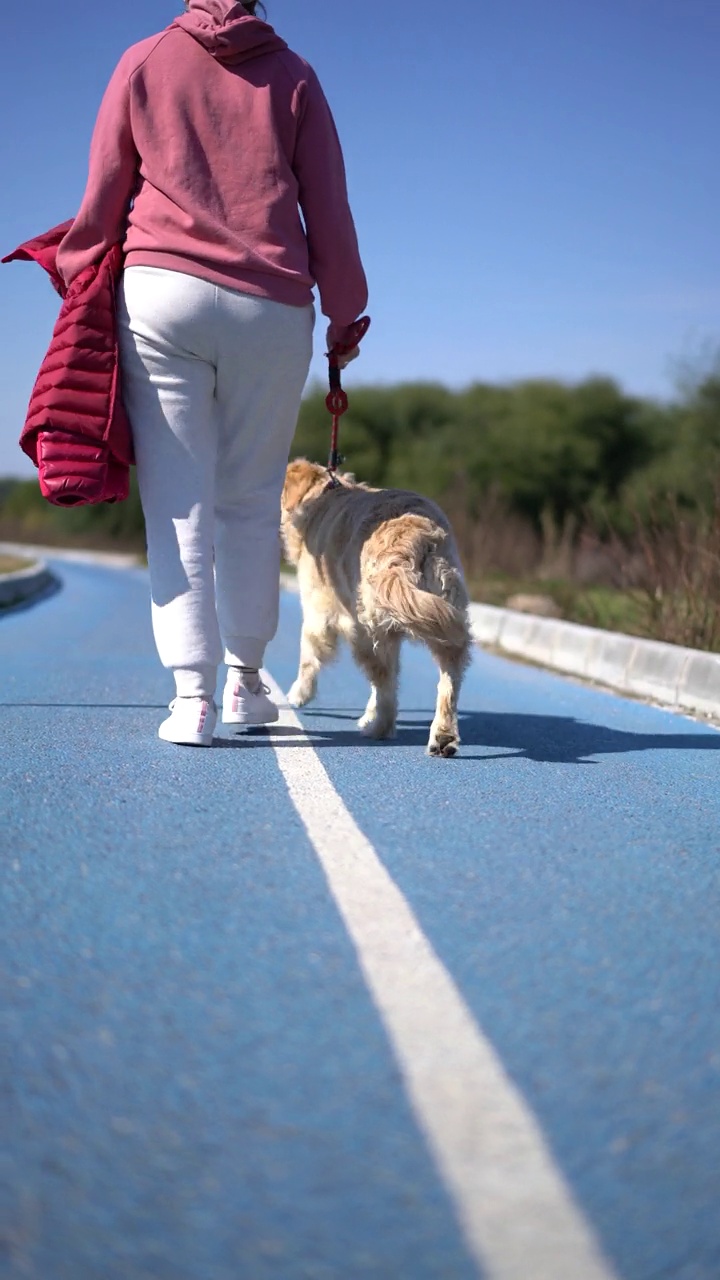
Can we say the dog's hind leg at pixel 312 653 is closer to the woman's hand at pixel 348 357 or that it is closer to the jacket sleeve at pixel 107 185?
the woman's hand at pixel 348 357

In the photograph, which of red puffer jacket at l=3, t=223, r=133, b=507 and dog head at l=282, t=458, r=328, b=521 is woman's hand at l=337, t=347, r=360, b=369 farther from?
red puffer jacket at l=3, t=223, r=133, b=507

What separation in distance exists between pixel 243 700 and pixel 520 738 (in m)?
1.25

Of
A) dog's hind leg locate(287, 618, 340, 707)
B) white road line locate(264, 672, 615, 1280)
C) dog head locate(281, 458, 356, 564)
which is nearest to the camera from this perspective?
white road line locate(264, 672, 615, 1280)

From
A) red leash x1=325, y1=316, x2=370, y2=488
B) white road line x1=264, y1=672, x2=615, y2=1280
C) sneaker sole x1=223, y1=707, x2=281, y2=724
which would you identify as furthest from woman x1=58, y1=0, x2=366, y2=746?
white road line x1=264, y1=672, x2=615, y2=1280

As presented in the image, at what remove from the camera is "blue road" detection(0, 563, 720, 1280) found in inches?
72.0

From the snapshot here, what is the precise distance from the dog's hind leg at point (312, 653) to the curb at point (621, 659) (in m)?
0.74

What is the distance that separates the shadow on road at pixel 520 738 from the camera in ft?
18.9

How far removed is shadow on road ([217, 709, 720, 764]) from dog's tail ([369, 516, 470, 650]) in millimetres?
541

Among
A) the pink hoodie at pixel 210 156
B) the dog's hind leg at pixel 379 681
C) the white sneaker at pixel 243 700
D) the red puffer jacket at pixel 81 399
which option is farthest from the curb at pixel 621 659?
the pink hoodie at pixel 210 156

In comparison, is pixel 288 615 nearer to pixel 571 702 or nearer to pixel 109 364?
pixel 571 702

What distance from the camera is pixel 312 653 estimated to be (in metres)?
6.81

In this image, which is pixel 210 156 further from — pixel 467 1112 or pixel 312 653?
pixel 467 1112

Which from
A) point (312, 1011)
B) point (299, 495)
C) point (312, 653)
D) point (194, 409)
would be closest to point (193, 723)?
point (194, 409)

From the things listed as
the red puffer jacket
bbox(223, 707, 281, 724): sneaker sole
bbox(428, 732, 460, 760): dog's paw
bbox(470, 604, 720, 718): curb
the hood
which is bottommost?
bbox(470, 604, 720, 718): curb
